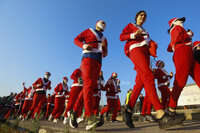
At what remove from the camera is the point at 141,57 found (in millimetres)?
2527

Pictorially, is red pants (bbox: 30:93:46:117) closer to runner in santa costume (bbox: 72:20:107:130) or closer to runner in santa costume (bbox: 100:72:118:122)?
runner in santa costume (bbox: 100:72:118:122)

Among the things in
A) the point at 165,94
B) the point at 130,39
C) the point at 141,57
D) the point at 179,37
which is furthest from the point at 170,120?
the point at 165,94

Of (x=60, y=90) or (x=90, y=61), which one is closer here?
(x=90, y=61)

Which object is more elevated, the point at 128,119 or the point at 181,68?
the point at 181,68

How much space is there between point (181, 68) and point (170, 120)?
89cm

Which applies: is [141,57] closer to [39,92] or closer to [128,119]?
[128,119]

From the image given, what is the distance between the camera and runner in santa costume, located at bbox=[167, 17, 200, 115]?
2383 mm

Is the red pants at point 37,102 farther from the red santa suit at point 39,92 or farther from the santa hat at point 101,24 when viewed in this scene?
the santa hat at point 101,24

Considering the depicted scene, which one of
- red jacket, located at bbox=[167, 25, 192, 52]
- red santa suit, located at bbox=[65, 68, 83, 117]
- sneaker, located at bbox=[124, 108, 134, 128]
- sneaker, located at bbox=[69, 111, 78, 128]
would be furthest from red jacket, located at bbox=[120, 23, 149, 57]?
red santa suit, located at bbox=[65, 68, 83, 117]

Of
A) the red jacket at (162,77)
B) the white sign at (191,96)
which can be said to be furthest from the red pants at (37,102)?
the white sign at (191,96)

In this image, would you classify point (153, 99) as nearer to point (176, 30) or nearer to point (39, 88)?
point (176, 30)

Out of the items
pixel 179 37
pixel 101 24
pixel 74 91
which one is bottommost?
pixel 74 91

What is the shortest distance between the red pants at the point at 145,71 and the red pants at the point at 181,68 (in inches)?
13.2

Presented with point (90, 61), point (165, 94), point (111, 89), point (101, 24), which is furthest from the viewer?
point (111, 89)
